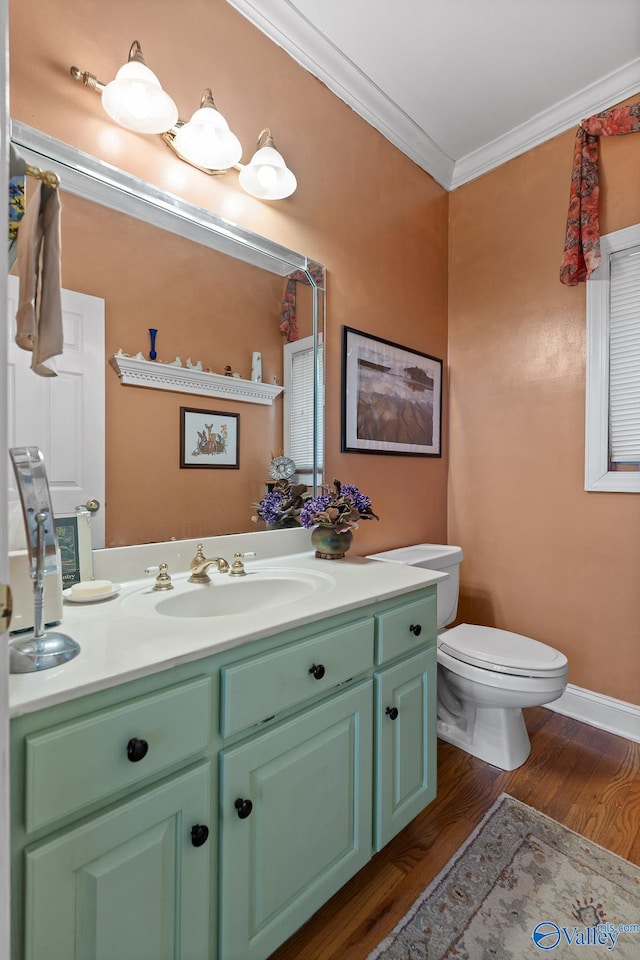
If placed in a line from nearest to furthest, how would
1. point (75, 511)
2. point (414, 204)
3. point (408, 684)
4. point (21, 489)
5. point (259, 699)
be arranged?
point (21, 489)
point (259, 699)
point (75, 511)
point (408, 684)
point (414, 204)

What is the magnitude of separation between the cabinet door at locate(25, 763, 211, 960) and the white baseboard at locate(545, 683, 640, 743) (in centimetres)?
172

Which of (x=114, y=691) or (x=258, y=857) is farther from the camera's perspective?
(x=258, y=857)

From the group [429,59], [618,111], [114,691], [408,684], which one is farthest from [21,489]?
[618,111]

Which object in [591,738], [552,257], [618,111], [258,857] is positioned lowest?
[591,738]

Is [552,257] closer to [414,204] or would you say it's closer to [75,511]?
[414,204]

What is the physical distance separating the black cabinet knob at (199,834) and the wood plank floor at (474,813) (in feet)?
1.83

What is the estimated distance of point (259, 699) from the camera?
936mm

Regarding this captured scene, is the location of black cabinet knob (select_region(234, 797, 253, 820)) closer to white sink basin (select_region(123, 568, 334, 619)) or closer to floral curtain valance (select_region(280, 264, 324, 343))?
white sink basin (select_region(123, 568, 334, 619))

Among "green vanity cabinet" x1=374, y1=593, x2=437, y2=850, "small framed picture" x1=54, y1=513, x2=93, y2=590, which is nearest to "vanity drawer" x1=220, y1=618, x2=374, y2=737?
"green vanity cabinet" x1=374, y1=593, x2=437, y2=850

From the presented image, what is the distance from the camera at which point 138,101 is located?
123 cm

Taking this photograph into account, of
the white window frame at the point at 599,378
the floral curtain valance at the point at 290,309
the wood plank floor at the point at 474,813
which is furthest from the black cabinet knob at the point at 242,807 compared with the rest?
the white window frame at the point at 599,378

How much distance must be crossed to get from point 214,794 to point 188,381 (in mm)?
1099

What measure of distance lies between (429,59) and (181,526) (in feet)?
7.08

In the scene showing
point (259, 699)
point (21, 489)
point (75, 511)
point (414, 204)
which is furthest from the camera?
point (414, 204)
